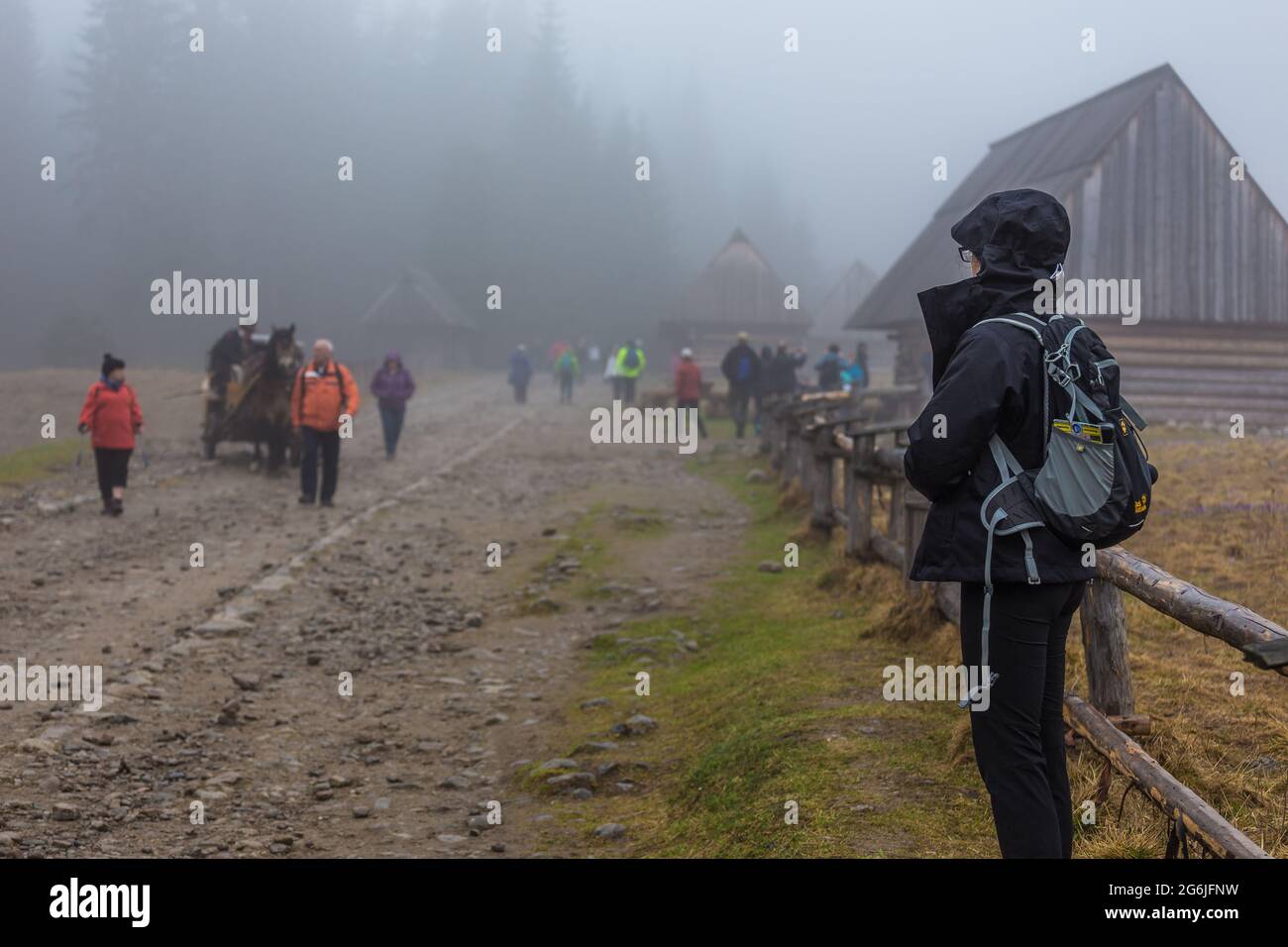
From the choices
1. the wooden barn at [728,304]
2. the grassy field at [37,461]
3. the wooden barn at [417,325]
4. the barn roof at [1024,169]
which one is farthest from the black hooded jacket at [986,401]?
the wooden barn at [417,325]

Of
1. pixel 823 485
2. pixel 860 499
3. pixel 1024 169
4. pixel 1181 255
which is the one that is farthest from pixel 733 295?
pixel 860 499

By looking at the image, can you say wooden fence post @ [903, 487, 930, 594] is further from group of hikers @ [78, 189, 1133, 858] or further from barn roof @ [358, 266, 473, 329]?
Result: barn roof @ [358, 266, 473, 329]

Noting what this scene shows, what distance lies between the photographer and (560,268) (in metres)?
76.8

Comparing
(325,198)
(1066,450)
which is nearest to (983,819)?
(1066,450)

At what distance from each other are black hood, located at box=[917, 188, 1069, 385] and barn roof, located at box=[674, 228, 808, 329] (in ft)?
163

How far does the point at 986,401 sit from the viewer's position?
11.4 ft

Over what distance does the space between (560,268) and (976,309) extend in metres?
→ 74.2

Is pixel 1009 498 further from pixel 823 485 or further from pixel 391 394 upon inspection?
pixel 391 394

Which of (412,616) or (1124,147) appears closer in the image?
(412,616)

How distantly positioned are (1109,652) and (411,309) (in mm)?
59850

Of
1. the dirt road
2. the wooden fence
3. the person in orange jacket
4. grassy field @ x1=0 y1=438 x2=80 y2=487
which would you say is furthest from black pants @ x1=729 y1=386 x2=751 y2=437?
the wooden fence

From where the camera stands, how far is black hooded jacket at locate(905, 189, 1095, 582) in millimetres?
3496

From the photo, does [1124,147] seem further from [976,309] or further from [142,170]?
[142,170]

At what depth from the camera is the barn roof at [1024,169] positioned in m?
24.8
